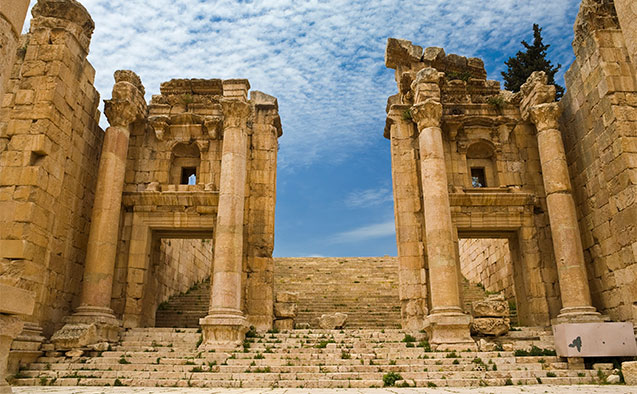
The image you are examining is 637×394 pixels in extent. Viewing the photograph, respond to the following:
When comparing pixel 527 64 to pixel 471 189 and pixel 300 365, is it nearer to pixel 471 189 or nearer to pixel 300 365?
pixel 471 189

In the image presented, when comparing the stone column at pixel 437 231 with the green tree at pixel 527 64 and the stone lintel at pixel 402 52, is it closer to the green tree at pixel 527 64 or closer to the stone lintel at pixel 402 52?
the stone lintel at pixel 402 52

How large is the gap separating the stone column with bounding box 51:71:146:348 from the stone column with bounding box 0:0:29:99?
827 centimetres

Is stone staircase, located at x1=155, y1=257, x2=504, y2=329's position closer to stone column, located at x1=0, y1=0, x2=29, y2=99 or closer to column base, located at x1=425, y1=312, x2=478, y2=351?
column base, located at x1=425, y1=312, x2=478, y2=351

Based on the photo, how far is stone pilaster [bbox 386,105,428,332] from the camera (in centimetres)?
1505

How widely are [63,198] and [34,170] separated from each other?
1.67 m

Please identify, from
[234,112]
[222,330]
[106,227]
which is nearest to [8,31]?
[222,330]

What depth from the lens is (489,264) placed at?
21.9 m

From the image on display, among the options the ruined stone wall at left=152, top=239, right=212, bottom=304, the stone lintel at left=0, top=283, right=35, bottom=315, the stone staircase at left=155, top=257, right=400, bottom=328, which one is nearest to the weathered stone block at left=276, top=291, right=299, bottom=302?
the stone staircase at left=155, top=257, right=400, bottom=328

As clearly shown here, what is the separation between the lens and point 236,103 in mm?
15633

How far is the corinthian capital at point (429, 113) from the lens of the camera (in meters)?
15.5

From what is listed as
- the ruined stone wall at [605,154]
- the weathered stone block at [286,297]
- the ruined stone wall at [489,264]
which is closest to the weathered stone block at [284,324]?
the weathered stone block at [286,297]

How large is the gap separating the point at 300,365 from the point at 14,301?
6.74 metres

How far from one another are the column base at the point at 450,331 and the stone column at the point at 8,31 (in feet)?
36.4

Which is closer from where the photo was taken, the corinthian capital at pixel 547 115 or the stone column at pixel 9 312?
the stone column at pixel 9 312
